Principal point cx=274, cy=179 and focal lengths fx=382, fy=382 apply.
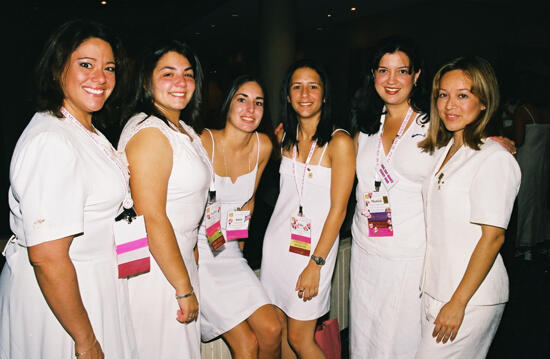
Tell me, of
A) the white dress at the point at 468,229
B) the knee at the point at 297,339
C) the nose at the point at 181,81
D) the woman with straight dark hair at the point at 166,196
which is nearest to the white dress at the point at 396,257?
the white dress at the point at 468,229

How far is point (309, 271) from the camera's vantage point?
7.04 ft

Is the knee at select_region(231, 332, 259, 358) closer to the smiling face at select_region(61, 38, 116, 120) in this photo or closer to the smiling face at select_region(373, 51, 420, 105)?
the smiling face at select_region(61, 38, 116, 120)

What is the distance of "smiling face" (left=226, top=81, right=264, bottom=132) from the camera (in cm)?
228

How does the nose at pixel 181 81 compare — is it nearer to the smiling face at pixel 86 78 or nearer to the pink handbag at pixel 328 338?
the smiling face at pixel 86 78

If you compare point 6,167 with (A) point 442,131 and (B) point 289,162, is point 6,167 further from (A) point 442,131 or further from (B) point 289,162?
(A) point 442,131

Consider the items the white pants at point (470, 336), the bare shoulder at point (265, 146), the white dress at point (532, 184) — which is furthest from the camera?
the white dress at point (532, 184)

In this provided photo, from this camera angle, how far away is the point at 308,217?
7.20ft

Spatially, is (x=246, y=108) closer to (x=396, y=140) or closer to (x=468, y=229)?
(x=396, y=140)

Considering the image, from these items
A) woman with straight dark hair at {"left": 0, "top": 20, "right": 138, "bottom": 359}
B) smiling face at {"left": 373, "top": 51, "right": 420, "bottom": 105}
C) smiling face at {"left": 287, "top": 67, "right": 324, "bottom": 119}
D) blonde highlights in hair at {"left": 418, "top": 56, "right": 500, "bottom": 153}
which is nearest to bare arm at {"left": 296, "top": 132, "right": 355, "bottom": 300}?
smiling face at {"left": 287, "top": 67, "right": 324, "bottom": 119}

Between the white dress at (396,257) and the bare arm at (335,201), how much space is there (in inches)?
5.5

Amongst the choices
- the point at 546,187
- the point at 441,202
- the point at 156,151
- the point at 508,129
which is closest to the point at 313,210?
the point at 441,202

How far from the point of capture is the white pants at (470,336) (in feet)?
5.45

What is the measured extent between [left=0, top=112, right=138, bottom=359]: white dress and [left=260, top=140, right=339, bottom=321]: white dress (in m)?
0.97

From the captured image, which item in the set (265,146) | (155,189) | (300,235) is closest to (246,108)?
(265,146)
